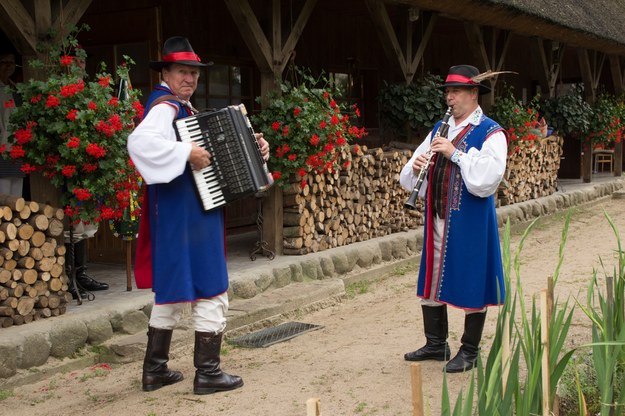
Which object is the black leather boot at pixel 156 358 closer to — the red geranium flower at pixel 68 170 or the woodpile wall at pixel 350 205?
the red geranium flower at pixel 68 170

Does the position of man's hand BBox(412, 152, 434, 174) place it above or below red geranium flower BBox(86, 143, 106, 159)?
below

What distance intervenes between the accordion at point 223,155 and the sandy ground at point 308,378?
1002mm

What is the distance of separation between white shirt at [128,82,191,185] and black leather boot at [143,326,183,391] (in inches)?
32.2

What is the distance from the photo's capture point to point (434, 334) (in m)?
4.45

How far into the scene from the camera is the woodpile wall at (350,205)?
6.89m

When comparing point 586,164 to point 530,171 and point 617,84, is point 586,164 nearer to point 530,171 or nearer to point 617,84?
point 617,84

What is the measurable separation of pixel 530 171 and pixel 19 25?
8623mm

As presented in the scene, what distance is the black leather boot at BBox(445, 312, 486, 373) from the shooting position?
4.21 metres

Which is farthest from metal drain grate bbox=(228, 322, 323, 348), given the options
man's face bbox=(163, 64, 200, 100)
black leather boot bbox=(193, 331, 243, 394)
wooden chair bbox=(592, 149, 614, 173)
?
wooden chair bbox=(592, 149, 614, 173)

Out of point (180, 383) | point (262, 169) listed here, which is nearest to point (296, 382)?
point (180, 383)

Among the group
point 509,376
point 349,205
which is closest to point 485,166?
point 509,376

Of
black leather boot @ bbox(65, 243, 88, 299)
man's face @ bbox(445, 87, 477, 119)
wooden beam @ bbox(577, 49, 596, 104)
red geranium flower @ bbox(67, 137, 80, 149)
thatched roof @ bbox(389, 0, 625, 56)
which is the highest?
thatched roof @ bbox(389, 0, 625, 56)

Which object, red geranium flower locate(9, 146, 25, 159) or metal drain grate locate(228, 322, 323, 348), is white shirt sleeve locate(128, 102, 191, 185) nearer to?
red geranium flower locate(9, 146, 25, 159)

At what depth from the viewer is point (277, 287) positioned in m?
6.28
